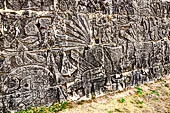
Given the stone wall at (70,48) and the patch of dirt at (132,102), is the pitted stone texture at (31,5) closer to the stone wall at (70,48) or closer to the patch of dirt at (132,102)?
the stone wall at (70,48)

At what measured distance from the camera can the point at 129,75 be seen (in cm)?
370

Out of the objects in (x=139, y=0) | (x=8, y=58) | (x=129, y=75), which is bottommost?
(x=129, y=75)

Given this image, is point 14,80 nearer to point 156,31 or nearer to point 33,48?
point 33,48

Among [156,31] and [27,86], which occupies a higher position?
[156,31]

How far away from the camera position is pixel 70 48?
9.52 ft

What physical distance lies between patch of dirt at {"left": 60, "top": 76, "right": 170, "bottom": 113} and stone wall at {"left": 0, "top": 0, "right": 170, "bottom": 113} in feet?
0.50

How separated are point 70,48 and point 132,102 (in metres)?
1.59

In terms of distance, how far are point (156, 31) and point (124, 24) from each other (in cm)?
116

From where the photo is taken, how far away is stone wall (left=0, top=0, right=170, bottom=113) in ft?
8.24

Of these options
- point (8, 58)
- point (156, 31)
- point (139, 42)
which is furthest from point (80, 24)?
point (156, 31)

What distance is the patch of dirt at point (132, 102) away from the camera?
9.55ft

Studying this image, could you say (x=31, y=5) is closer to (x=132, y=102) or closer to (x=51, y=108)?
(x=51, y=108)

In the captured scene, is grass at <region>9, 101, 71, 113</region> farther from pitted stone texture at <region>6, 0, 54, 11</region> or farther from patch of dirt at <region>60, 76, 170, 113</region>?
pitted stone texture at <region>6, 0, 54, 11</region>

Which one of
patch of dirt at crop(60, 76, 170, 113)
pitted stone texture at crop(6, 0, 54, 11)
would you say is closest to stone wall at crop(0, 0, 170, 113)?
pitted stone texture at crop(6, 0, 54, 11)
